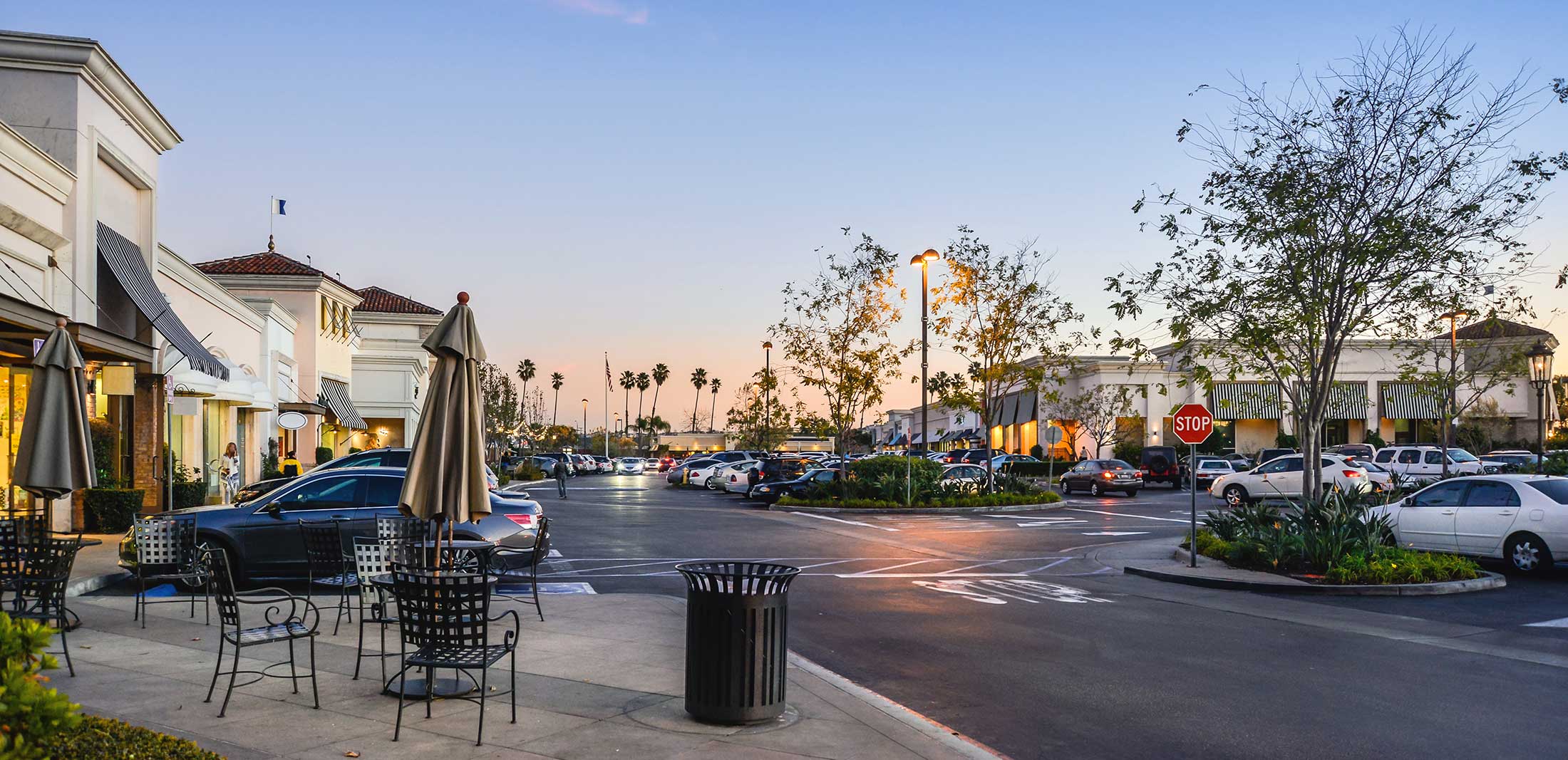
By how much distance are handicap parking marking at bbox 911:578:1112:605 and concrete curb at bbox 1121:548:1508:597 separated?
210 centimetres

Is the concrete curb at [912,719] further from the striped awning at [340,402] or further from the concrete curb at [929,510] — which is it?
the striped awning at [340,402]

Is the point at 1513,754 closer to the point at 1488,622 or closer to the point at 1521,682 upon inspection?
the point at 1521,682

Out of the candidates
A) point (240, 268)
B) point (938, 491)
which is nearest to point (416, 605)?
point (938, 491)

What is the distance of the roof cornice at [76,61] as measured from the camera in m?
18.6

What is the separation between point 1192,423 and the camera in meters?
17.5

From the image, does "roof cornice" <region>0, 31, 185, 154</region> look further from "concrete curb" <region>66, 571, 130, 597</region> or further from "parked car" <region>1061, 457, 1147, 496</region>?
"parked car" <region>1061, 457, 1147, 496</region>

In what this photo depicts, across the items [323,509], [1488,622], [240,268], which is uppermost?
[240,268]

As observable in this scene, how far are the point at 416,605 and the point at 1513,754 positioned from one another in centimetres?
685

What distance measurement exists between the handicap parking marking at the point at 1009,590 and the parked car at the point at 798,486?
738 inches

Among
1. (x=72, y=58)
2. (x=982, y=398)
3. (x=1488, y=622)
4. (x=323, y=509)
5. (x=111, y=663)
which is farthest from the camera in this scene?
(x=982, y=398)

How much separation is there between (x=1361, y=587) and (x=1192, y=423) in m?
3.77

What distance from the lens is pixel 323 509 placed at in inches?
546

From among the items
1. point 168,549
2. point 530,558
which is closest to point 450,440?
point 530,558

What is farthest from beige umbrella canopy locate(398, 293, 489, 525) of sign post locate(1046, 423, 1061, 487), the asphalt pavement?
sign post locate(1046, 423, 1061, 487)
